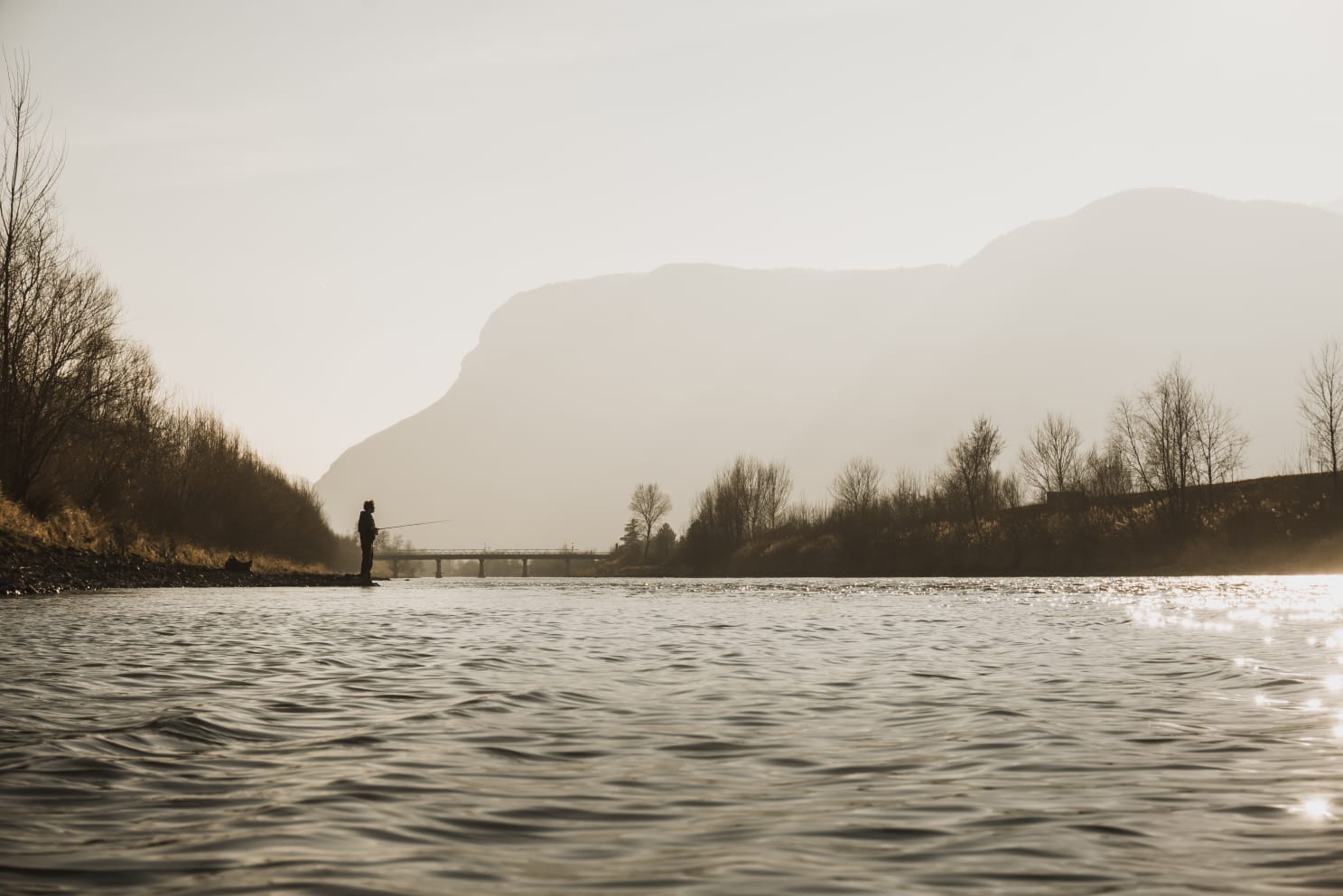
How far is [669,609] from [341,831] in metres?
25.9

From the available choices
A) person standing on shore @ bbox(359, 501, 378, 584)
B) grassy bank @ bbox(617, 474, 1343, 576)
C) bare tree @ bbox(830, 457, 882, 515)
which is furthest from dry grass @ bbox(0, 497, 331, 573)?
bare tree @ bbox(830, 457, 882, 515)

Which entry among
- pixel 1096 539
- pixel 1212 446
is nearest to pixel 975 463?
pixel 1212 446

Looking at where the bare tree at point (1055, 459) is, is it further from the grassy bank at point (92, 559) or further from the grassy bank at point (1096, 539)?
the grassy bank at point (92, 559)

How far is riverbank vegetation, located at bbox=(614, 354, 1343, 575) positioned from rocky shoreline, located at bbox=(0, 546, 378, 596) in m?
51.4

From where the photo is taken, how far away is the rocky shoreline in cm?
3045

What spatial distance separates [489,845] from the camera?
4.84m

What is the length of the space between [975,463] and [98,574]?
3060 inches

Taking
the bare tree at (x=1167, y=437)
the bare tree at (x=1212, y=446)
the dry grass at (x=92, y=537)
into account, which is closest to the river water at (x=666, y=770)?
the dry grass at (x=92, y=537)

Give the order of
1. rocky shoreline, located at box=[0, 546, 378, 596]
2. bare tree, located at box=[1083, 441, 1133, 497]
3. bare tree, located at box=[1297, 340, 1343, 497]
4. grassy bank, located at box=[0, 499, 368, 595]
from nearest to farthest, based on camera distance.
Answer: rocky shoreline, located at box=[0, 546, 378, 596]
grassy bank, located at box=[0, 499, 368, 595]
bare tree, located at box=[1297, 340, 1343, 497]
bare tree, located at box=[1083, 441, 1133, 497]

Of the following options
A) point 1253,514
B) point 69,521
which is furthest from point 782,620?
point 1253,514

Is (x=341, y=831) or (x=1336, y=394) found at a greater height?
(x=1336, y=394)

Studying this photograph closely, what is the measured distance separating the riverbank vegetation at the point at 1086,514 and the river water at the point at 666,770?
63.7 m

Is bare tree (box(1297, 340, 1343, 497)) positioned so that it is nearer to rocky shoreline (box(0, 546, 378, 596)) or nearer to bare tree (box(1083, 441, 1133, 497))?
bare tree (box(1083, 441, 1133, 497))

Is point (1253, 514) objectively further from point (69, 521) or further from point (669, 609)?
point (69, 521)
